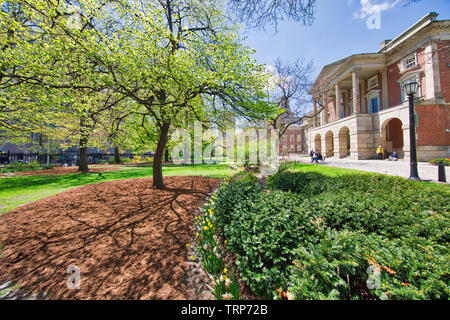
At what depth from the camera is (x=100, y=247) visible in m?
2.98

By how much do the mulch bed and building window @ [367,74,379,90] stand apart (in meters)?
31.7

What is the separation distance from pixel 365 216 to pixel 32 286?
16.1 ft

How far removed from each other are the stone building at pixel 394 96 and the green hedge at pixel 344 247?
15.6 m

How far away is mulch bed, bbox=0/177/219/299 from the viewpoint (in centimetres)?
219

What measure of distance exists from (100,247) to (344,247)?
3815 mm

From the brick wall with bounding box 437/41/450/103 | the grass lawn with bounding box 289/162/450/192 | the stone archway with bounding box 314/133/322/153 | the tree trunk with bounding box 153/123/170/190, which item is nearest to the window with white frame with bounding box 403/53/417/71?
the brick wall with bounding box 437/41/450/103

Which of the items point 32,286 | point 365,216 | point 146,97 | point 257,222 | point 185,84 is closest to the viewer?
point 32,286

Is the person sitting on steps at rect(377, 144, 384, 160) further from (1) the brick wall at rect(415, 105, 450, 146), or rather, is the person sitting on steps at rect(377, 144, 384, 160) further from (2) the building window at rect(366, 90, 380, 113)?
(2) the building window at rect(366, 90, 380, 113)

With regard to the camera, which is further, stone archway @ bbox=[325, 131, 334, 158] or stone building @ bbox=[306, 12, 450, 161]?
stone archway @ bbox=[325, 131, 334, 158]

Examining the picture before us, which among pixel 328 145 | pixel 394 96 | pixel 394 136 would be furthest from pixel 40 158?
pixel 394 136

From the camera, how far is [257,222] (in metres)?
2.33

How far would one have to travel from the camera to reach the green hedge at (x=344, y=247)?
4.60 feet

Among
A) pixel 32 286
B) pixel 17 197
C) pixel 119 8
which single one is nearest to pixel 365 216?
pixel 32 286

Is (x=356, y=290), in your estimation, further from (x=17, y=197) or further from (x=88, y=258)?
(x=17, y=197)
